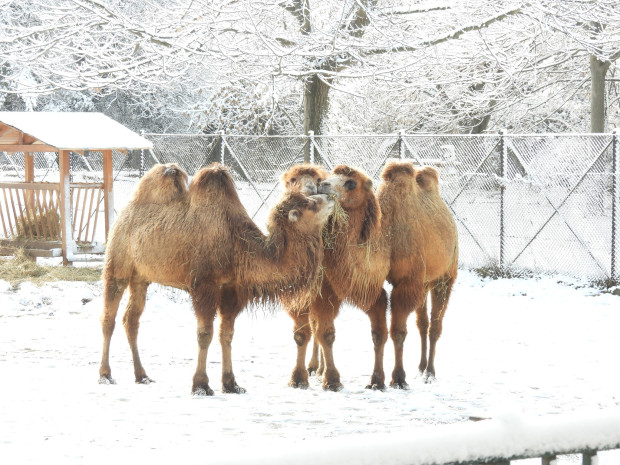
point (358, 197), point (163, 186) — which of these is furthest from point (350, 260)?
point (163, 186)

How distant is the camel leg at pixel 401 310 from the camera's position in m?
6.99

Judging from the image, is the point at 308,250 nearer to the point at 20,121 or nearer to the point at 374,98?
the point at 20,121

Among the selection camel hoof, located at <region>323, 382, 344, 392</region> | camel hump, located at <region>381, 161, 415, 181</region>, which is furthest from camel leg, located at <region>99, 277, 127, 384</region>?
camel hump, located at <region>381, 161, 415, 181</region>

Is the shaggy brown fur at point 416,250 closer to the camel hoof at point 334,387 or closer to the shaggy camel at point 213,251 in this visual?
the camel hoof at point 334,387

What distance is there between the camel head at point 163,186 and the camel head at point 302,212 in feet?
3.25

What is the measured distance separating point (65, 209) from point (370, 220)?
769 cm

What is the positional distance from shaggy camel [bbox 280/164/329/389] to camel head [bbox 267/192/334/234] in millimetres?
155

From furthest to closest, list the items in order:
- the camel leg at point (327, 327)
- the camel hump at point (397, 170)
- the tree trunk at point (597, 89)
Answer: the tree trunk at point (597, 89), the camel hump at point (397, 170), the camel leg at point (327, 327)

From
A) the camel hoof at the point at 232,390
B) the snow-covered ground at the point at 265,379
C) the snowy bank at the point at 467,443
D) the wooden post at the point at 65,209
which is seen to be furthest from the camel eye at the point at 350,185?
the wooden post at the point at 65,209

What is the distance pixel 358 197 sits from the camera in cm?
675

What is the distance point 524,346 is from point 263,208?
832 cm

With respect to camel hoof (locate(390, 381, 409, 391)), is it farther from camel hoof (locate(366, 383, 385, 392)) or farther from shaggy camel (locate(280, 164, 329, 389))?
shaggy camel (locate(280, 164, 329, 389))

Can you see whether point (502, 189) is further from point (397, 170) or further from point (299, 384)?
point (299, 384)

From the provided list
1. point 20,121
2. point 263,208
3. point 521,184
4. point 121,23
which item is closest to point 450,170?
point 521,184
